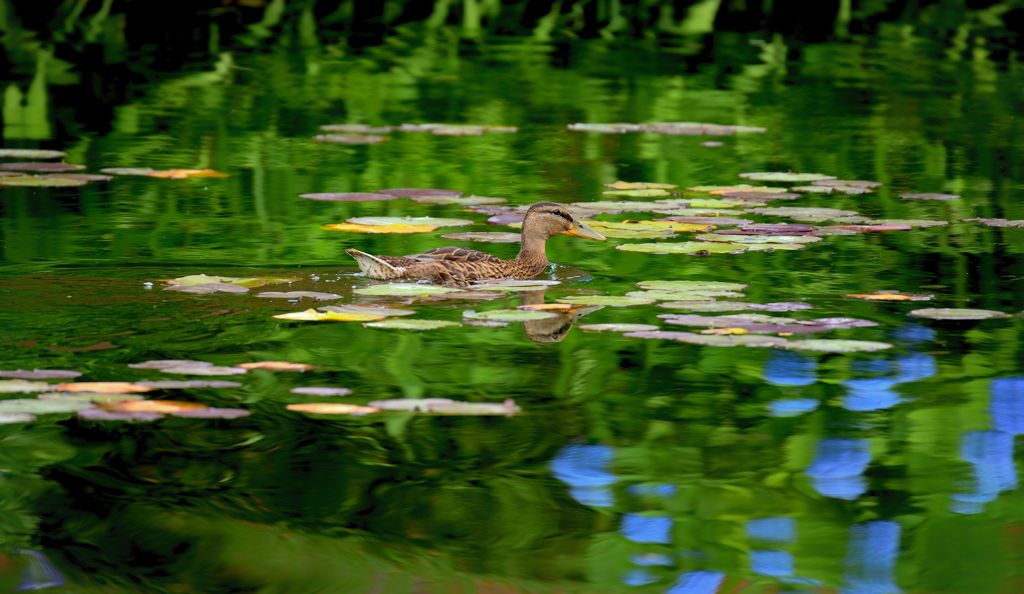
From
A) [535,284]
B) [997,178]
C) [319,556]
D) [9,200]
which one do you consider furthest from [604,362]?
[997,178]

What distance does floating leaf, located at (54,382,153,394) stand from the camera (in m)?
5.66

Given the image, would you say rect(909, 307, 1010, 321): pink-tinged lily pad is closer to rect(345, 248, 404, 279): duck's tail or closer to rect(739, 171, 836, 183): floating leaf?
rect(345, 248, 404, 279): duck's tail

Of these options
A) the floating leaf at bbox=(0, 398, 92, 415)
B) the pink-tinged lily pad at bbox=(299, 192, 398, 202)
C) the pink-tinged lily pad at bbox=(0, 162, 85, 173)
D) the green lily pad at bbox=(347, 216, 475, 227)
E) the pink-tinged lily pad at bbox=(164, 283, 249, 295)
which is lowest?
the pink-tinged lily pad at bbox=(0, 162, 85, 173)

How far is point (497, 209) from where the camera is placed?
9875 millimetres

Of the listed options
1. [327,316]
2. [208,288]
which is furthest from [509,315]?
[208,288]

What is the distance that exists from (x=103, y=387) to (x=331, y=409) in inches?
29.9

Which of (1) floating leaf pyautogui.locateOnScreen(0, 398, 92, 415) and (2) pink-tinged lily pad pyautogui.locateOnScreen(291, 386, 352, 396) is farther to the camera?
(2) pink-tinged lily pad pyautogui.locateOnScreen(291, 386, 352, 396)

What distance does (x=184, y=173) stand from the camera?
10.9 m

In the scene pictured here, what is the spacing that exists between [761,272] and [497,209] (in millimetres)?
2269

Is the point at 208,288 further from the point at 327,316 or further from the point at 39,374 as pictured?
the point at 39,374

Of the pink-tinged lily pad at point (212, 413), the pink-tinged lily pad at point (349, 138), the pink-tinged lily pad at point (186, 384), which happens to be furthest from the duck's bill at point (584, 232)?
the pink-tinged lily pad at point (349, 138)

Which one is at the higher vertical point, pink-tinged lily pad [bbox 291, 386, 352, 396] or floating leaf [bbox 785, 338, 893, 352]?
floating leaf [bbox 785, 338, 893, 352]

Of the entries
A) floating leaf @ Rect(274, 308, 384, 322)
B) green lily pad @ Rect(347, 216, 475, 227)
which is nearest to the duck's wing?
floating leaf @ Rect(274, 308, 384, 322)

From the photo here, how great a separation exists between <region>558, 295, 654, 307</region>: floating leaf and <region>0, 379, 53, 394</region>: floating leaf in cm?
240
